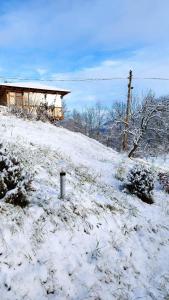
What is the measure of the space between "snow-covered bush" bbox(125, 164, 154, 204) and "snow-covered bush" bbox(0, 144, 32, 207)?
4.74 m

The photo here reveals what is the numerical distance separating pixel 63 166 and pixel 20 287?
5987mm

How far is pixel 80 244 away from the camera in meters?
6.91

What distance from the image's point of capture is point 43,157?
1108 centimetres

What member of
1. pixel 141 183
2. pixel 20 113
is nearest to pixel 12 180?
pixel 141 183

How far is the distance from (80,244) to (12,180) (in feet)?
6.12

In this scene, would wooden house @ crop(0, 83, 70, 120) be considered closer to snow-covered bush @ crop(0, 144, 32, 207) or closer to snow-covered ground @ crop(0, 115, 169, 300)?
snow-covered ground @ crop(0, 115, 169, 300)

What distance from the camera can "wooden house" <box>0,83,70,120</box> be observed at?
33500 millimetres

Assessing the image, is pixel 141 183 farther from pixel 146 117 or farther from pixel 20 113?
pixel 146 117

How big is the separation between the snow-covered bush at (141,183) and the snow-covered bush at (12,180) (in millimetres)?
4739

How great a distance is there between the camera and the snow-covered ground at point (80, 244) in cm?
573

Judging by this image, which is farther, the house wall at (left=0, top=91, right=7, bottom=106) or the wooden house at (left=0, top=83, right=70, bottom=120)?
the house wall at (left=0, top=91, right=7, bottom=106)

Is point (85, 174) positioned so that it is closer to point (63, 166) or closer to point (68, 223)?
point (63, 166)

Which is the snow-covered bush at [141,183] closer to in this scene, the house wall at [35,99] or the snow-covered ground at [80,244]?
the snow-covered ground at [80,244]

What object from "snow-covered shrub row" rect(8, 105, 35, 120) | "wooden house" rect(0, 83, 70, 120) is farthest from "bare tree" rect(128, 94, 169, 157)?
"wooden house" rect(0, 83, 70, 120)
